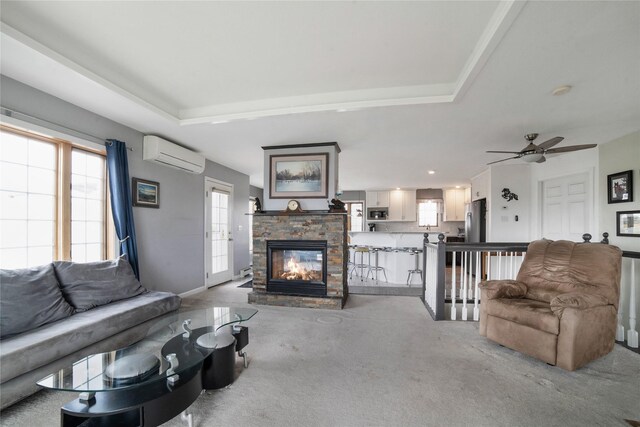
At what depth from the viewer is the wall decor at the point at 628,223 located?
3.49m

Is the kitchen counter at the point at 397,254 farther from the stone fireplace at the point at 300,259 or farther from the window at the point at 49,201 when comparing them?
the window at the point at 49,201

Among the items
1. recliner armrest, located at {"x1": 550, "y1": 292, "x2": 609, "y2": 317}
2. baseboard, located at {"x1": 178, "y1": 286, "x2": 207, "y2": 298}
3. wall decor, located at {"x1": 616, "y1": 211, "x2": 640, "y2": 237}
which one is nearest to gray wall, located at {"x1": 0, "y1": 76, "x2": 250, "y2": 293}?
baseboard, located at {"x1": 178, "y1": 286, "x2": 207, "y2": 298}

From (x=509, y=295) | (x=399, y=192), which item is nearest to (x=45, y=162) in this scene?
(x=509, y=295)

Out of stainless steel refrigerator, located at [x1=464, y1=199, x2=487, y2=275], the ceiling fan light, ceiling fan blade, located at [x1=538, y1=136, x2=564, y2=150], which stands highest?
ceiling fan blade, located at [x1=538, y1=136, x2=564, y2=150]

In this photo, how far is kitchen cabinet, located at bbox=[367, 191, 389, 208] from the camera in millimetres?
8922

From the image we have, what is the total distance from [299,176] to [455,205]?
20.6ft

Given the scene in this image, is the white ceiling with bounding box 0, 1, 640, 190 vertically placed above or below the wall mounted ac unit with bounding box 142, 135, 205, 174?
above

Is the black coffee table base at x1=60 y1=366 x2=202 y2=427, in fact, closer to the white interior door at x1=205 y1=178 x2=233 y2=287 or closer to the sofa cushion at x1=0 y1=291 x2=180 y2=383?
the sofa cushion at x1=0 y1=291 x2=180 y2=383

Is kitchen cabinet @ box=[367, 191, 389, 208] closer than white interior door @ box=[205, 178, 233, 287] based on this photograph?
No

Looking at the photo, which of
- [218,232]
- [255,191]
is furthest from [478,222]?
[255,191]

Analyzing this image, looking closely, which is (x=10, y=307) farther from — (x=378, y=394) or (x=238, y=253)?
(x=238, y=253)

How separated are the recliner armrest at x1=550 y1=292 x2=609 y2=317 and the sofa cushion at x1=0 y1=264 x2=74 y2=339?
4208 mm

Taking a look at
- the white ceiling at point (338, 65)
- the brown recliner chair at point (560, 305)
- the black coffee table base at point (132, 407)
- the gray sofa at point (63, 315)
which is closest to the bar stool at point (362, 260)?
the white ceiling at point (338, 65)

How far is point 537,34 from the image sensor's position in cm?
178
